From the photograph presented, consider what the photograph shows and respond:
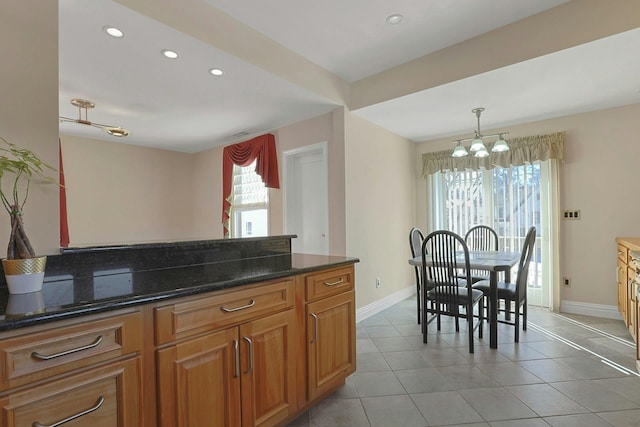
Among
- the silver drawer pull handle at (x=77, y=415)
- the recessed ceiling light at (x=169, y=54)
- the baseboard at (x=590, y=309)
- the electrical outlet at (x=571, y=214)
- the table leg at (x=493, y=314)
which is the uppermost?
the recessed ceiling light at (x=169, y=54)

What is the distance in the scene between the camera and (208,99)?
3.46 meters

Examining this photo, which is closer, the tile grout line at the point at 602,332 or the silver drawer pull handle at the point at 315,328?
the silver drawer pull handle at the point at 315,328

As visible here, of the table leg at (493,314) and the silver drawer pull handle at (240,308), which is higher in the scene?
the silver drawer pull handle at (240,308)

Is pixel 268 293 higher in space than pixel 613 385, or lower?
higher

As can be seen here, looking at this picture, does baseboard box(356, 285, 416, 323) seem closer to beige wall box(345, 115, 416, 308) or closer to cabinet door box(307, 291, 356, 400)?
beige wall box(345, 115, 416, 308)

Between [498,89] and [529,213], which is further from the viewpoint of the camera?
[529,213]

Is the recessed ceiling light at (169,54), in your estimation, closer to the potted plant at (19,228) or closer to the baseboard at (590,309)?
the potted plant at (19,228)

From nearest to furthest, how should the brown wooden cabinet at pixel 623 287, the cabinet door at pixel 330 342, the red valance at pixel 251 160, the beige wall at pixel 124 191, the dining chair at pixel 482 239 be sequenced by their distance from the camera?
1. the cabinet door at pixel 330 342
2. the brown wooden cabinet at pixel 623 287
3. the dining chair at pixel 482 239
4. the red valance at pixel 251 160
5. the beige wall at pixel 124 191

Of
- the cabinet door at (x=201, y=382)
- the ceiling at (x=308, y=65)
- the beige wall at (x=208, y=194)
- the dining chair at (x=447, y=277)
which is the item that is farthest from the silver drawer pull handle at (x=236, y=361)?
the beige wall at (x=208, y=194)

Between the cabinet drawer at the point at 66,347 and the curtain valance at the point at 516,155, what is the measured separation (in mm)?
4456

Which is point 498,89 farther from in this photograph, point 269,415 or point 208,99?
point 269,415

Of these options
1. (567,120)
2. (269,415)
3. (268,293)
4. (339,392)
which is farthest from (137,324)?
(567,120)

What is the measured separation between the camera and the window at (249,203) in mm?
4883

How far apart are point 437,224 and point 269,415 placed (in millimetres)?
3958
